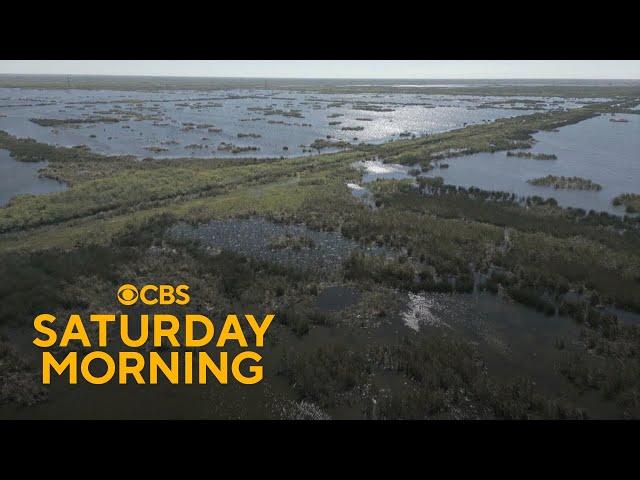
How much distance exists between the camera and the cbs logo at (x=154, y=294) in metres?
15.8

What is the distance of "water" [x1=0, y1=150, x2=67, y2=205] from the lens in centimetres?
3171

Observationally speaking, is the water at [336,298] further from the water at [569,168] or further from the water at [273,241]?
the water at [569,168]

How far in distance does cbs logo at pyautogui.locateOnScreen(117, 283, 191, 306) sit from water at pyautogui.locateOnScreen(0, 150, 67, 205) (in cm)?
1951

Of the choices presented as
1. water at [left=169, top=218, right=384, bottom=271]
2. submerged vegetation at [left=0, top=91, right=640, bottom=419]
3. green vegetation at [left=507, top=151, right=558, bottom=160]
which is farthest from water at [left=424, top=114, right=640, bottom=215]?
water at [left=169, top=218, right=384, bottom=271]

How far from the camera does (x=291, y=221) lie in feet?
82.4

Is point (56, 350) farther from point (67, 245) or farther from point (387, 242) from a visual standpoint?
point (387, 242)

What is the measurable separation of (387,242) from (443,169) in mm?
22474

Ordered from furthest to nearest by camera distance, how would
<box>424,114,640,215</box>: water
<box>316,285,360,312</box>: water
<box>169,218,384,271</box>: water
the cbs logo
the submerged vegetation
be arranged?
<box>424,114,640,215</box>: water
<box>169,218,384,271</box>: water
the cbs logo
<box>316,285,360,312</box>: water
the submerged vegetation

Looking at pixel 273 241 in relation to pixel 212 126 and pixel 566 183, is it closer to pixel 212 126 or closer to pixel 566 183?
pixel 566 183

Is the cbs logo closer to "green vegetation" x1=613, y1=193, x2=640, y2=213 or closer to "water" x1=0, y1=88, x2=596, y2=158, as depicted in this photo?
"green vegetation" x1=613, y1=193, x2=640, y2=213

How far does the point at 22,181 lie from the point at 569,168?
52.0 meters

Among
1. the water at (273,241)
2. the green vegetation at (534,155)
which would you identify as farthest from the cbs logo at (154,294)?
the green vegetation at (534,155)

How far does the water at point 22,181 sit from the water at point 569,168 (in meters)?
34.0

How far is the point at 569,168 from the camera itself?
1623 inches
